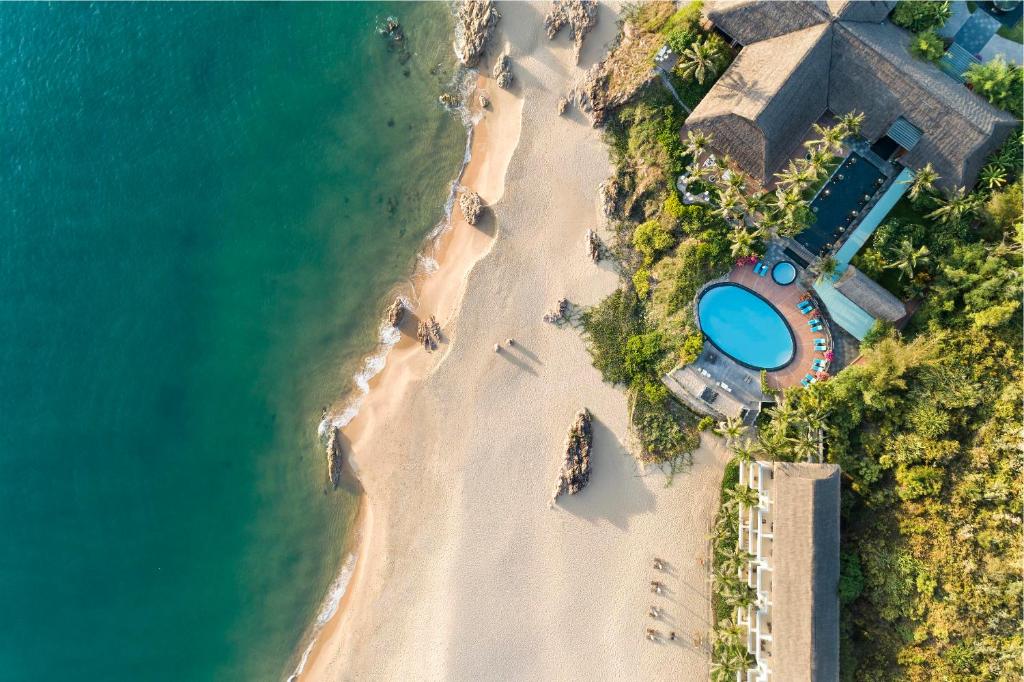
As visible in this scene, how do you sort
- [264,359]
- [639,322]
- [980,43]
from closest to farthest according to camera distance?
[980,43] → [639,322] → [264,359]

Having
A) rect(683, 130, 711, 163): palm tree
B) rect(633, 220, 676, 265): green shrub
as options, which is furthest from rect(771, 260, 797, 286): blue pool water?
rect(683, 130, 711, 163): palm tree

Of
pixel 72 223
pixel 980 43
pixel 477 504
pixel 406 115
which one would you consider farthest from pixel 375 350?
pixel 980 43

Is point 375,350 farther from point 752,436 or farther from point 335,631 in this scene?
point 752,436

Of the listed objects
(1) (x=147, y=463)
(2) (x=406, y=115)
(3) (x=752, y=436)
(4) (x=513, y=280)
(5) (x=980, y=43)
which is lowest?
(1) (x=147, y=463)

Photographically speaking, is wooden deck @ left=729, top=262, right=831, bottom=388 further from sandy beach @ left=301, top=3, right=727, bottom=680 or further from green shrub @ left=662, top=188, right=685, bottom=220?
sandy beach @ left=301, top=3, right=727, bottom=680

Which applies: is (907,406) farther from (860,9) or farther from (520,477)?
(520,477)

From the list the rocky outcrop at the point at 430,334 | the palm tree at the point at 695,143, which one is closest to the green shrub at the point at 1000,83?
the palm tree at the point at 695,143

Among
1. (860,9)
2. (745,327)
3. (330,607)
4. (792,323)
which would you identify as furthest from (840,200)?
(330,607)
